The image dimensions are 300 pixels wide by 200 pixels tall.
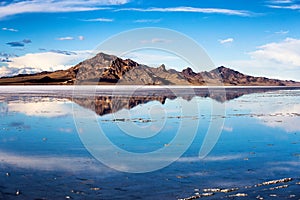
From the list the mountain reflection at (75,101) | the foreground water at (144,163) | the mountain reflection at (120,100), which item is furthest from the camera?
the mountain reflection at (120,100)

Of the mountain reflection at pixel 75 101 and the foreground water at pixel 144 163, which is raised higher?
the mountain reflection at pixel 75 101

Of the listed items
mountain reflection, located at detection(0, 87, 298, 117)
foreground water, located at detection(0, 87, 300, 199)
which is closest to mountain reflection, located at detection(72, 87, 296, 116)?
mountain reflection, located at detection(0, 87, 298, 117)

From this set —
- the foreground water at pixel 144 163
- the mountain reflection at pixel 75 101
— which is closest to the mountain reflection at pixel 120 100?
the mountain reflection at pixel 75 101

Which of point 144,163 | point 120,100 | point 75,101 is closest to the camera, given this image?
point 144,163

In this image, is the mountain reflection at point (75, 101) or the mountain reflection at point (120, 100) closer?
the mountain reflection at point (75, 101)

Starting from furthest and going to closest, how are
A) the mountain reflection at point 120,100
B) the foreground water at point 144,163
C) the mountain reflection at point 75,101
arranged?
the mountain reflection at point 120,100
the mountain reflection at point 75,101
the foreground water at point 144,163

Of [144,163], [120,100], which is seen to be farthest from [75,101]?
[144,163]

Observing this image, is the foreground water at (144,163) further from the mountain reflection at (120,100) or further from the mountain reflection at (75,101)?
the mountain reflection at (120,100)

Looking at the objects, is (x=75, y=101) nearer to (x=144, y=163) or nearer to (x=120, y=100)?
(x=120, y=100)

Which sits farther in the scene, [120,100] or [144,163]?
[120,100]

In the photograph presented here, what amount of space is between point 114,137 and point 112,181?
8.15 meters

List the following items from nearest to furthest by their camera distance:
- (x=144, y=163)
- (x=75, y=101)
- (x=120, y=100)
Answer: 1. (x=144, y=163)
2. (x=75, y=101)
3. (x=120, y=100)

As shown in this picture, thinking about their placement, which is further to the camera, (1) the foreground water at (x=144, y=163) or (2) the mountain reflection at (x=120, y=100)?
(2) the mountain reflection at (x=120, y=100)

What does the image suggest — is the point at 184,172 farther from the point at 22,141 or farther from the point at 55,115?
the point at 55,115
